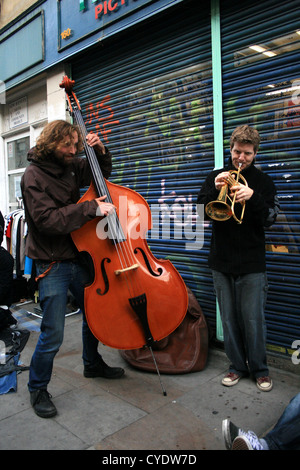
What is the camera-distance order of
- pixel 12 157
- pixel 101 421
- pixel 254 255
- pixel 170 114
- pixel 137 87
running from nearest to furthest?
1. pixel 101 421
2. pixel 254 255
3. pixel 170 114
4. pixel 137 87
5. pixel 12 157

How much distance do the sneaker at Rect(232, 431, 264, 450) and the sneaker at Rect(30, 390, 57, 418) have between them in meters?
1.26

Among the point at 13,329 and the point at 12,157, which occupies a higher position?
the point at 12,157

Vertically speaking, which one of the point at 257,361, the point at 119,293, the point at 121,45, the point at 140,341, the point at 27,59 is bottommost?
the point at 257,361

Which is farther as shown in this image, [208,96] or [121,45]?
[121,45]

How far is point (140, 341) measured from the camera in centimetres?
256

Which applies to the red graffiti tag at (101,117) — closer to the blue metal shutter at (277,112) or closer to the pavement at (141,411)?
the blue metal shutter at (277,112)

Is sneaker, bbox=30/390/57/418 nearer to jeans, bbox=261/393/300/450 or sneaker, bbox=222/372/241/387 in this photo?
sneaker, bbox=222/372/241/387

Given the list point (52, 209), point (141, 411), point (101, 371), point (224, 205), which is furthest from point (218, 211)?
point (101, 371)

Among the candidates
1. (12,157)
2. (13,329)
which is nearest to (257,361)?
(13,329)

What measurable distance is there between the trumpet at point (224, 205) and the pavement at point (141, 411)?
1.31 metres

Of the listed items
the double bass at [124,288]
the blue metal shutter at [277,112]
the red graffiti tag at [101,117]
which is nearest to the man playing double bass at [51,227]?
the double bass at [124,288]

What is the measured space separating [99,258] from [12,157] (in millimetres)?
5444

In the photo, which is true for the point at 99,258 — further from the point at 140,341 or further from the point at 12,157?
the point at 12,157

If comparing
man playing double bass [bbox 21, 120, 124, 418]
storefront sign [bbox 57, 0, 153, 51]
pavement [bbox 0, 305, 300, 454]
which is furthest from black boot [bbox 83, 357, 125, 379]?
storefront sign [bbox 57, 0, 153, 51]
